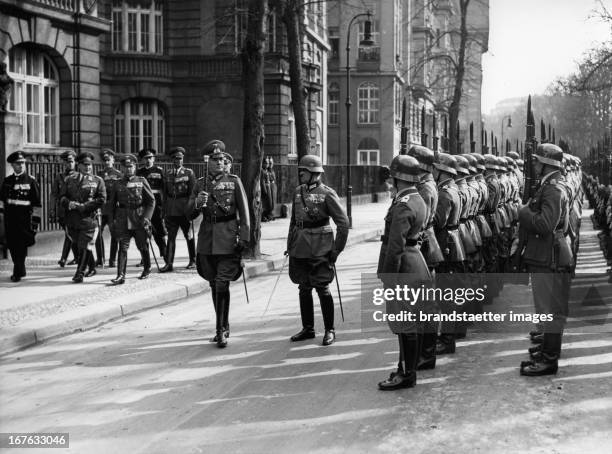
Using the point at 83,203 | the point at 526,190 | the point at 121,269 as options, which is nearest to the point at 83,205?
the point at 83,203

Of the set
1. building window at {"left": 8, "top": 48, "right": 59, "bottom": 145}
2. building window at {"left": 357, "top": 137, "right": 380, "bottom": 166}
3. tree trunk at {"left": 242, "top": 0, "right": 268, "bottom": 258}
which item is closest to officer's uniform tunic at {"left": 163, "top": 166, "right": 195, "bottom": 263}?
tree trunk at {"left": 242, "top": 0, "right": 268, "bottom": 258}

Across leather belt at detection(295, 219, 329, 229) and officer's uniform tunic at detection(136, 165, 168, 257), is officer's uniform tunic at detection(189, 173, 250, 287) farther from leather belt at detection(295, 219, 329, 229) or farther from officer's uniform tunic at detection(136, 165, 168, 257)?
officer's uniform tunic at detection(136, 165, 168, 257)

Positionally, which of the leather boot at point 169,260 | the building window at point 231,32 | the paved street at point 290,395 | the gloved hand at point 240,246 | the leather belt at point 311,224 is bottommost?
the paved street at point 290,395

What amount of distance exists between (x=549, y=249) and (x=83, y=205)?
8.06 metres

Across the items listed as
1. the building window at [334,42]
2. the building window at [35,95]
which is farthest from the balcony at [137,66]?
the building window at [334,42]

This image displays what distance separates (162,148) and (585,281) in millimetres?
25316

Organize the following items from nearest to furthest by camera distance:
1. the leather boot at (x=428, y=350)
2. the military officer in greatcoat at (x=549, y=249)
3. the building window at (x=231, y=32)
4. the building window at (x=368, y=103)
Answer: the military officer in greatcoat at (x=549, y=249) → the leather boot at (x=428, y=350) → the building window at (x=231, y=32) → the building window at (x=368, y=103)

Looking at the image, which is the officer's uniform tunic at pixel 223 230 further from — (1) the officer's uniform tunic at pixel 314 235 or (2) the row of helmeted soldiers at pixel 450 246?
(2) the row of helmeted soldiers at pixel 450 246

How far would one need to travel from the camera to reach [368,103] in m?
65.6

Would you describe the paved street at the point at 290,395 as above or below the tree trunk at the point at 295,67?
below

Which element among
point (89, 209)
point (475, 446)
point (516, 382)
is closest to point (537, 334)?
point (516, 382)

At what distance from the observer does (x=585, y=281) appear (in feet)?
48.2

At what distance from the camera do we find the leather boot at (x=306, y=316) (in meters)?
9.45

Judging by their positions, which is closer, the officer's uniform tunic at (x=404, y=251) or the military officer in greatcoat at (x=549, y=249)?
the officer's uniform tunic at (x=404, y=251)
